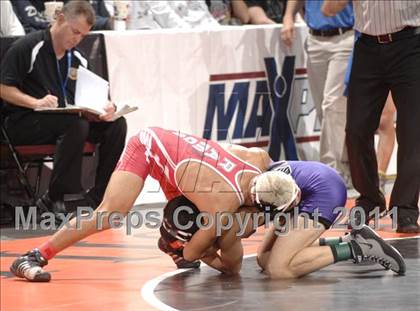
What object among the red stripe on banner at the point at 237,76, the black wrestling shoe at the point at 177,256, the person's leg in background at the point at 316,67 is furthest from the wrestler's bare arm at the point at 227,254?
the person's leg in background at the point at 316,67

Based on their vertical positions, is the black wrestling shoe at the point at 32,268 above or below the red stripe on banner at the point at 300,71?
below

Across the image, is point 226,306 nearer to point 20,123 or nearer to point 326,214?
point 326,214

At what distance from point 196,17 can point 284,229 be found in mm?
4764

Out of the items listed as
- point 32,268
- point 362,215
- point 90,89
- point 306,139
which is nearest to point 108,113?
point 90,89

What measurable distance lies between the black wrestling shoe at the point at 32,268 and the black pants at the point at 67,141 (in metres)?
2.08

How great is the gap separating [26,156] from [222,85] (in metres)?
2.38

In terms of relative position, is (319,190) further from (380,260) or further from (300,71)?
(300,71)

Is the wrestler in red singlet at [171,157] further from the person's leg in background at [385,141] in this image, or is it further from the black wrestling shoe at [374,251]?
the person's leg in background at [385,141]

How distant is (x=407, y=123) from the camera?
8.96m

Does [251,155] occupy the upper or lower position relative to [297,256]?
upper

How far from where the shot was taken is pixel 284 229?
7578 millimetres

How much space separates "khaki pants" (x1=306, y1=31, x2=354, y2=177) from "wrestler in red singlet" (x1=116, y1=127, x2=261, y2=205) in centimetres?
421

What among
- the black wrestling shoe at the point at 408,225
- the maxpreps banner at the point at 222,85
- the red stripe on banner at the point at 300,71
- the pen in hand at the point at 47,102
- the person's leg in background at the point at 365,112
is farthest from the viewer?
the red stripe on banner at the point at 300,71

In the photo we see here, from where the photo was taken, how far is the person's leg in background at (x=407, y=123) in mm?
8922
